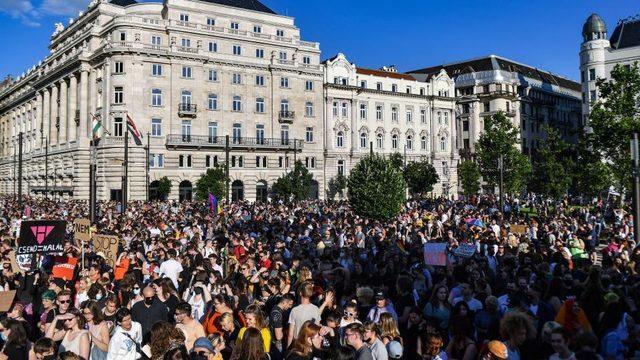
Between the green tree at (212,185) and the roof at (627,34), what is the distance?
183 ft

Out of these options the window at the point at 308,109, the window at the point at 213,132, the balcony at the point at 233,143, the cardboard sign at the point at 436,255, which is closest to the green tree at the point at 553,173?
the cardboard sign at the point at 436,255

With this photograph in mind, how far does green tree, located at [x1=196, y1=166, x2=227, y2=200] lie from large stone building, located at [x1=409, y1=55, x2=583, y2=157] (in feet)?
138

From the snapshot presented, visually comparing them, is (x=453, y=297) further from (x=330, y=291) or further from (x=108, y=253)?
(x=108, y=253)

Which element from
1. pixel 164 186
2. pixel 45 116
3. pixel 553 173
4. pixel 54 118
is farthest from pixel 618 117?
pixel 45 116

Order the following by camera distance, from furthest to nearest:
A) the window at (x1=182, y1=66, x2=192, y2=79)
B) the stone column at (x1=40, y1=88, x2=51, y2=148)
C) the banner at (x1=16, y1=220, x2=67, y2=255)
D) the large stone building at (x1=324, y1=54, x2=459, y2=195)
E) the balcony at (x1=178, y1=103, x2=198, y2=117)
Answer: the stone column at (x1=40, y1=88, x2=51, y2=148) < the large stone building at (x1=324, y1=54, x2=459, y2=195) < the window at (x1=182, y1=66, x2=192, y2=79) < the balcony at (x1=178, y1=103, x2=198, y2=117) < the banner at (x1=16, y1=220, x2=67, y2=255)

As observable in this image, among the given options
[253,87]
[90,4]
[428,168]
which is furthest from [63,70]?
[428,168]

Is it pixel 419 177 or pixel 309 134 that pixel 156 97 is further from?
pixel 419 177

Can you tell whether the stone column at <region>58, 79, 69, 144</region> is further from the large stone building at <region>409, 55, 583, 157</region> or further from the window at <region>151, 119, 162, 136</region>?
the large stone building at <region>409, 55, 583, 157</region>

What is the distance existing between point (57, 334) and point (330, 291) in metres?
4.53

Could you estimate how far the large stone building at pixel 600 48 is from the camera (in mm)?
73312

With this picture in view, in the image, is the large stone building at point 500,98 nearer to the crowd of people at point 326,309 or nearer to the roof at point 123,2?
the roof at point 123,2

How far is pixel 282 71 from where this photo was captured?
6612 cm

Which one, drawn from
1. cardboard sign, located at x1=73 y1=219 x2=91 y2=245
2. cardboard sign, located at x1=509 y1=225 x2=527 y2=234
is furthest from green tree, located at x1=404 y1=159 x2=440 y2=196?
cardboard sign, located at x1=73 y1=219 x2=91 y2=245

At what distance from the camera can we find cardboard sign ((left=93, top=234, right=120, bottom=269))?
16234 millimetres
